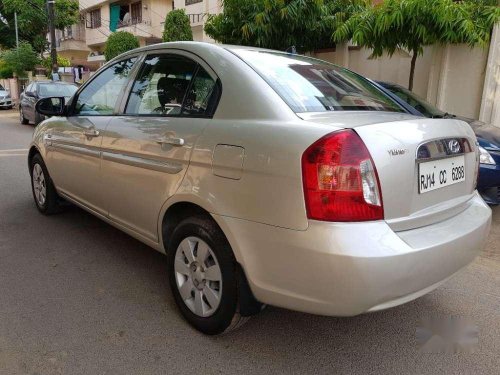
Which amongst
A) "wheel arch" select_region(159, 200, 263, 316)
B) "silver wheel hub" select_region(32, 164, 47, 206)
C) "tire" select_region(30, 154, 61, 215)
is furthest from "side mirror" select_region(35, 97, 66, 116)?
"wheel arch" select_region(159, 200, 263, 316)

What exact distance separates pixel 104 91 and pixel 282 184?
2277 millimetres

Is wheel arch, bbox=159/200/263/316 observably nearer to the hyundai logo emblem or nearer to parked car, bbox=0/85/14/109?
the hyundai logo emblem

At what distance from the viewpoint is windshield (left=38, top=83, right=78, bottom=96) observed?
1366 cm

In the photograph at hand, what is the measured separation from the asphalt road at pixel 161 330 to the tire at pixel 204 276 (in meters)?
0.13

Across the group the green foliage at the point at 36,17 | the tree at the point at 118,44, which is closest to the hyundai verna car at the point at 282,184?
the tree at the point at 118,44

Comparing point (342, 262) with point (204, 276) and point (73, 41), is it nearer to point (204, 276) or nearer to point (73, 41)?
point (204, 276)

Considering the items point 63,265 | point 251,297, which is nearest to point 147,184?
point 251,297

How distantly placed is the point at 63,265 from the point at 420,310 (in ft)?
8.95

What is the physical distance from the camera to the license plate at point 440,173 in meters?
2.24

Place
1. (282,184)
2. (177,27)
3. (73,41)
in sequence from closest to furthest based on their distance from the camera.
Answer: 1. (282,184)
2. (177,27)
3. (73,41)

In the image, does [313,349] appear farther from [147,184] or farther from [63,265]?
[63,265]

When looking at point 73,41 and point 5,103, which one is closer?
point 5,103

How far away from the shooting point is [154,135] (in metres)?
2.86

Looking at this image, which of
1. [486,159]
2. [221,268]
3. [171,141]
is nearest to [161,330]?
[221,268]
